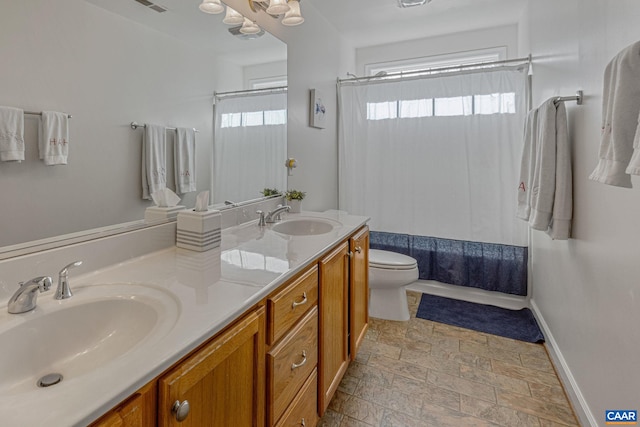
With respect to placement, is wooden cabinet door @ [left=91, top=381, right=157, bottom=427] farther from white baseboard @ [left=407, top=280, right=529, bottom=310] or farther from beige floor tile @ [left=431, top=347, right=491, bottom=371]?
white baseboard @ [left=407, top=280, right=529, bottom=310]

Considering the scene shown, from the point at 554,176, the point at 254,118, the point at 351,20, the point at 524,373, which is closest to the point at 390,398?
the point at 524,373

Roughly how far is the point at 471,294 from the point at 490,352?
0.83 meters

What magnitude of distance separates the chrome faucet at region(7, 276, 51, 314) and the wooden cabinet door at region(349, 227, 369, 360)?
1.23 meters

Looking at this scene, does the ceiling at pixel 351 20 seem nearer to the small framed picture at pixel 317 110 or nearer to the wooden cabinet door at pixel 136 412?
the small framed picture at pixel 317 110

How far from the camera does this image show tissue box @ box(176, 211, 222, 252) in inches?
49.9

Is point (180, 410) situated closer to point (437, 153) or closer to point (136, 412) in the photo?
point (136, 412)

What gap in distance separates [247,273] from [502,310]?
7.99 ft

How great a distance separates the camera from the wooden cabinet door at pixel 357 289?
173 centimetres

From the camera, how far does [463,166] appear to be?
278 centimetres

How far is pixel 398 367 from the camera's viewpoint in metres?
1.92

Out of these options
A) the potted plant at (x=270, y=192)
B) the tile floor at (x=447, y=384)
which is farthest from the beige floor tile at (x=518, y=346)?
the potted plant at (x=270, y=192)

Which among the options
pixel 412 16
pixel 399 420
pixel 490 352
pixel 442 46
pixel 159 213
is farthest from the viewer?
pixel 442 46

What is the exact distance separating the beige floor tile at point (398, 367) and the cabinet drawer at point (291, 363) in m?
0.77

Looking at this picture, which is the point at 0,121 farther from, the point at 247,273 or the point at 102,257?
the point at 247,273
